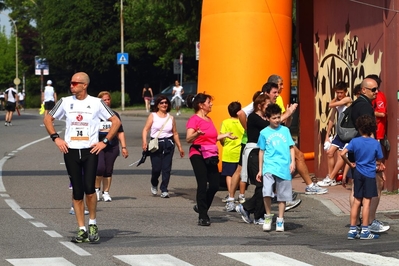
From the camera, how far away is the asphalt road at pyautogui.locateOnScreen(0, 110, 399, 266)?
30.8 feet

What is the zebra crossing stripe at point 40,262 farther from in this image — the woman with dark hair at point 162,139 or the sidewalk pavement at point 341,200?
the woman with dark hair at point 162,139

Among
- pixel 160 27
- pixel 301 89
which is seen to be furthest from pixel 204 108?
pixel 160 27

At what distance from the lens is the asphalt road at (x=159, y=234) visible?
9398mm

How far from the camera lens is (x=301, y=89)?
2047cm

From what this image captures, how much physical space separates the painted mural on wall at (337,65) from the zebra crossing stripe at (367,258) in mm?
6324

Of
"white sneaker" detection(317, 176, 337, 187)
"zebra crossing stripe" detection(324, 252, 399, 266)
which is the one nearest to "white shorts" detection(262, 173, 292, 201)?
"zebra crossing stripe" detection(324, 252, 399, 266)

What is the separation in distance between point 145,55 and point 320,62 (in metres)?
50.6

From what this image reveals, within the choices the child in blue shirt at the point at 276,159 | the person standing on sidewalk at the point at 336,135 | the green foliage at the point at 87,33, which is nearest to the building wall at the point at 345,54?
the person standing on sidewalk at the point at 336,135

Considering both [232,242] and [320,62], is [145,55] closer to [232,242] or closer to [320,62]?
[320,62]

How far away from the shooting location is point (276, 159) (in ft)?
38.7

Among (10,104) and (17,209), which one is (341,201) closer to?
(17,209)

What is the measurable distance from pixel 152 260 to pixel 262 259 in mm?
1029

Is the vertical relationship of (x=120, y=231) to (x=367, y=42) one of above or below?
below

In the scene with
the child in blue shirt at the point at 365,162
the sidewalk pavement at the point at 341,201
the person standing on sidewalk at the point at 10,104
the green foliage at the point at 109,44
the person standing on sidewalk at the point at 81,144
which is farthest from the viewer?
the green foliage at the point at 109,44
